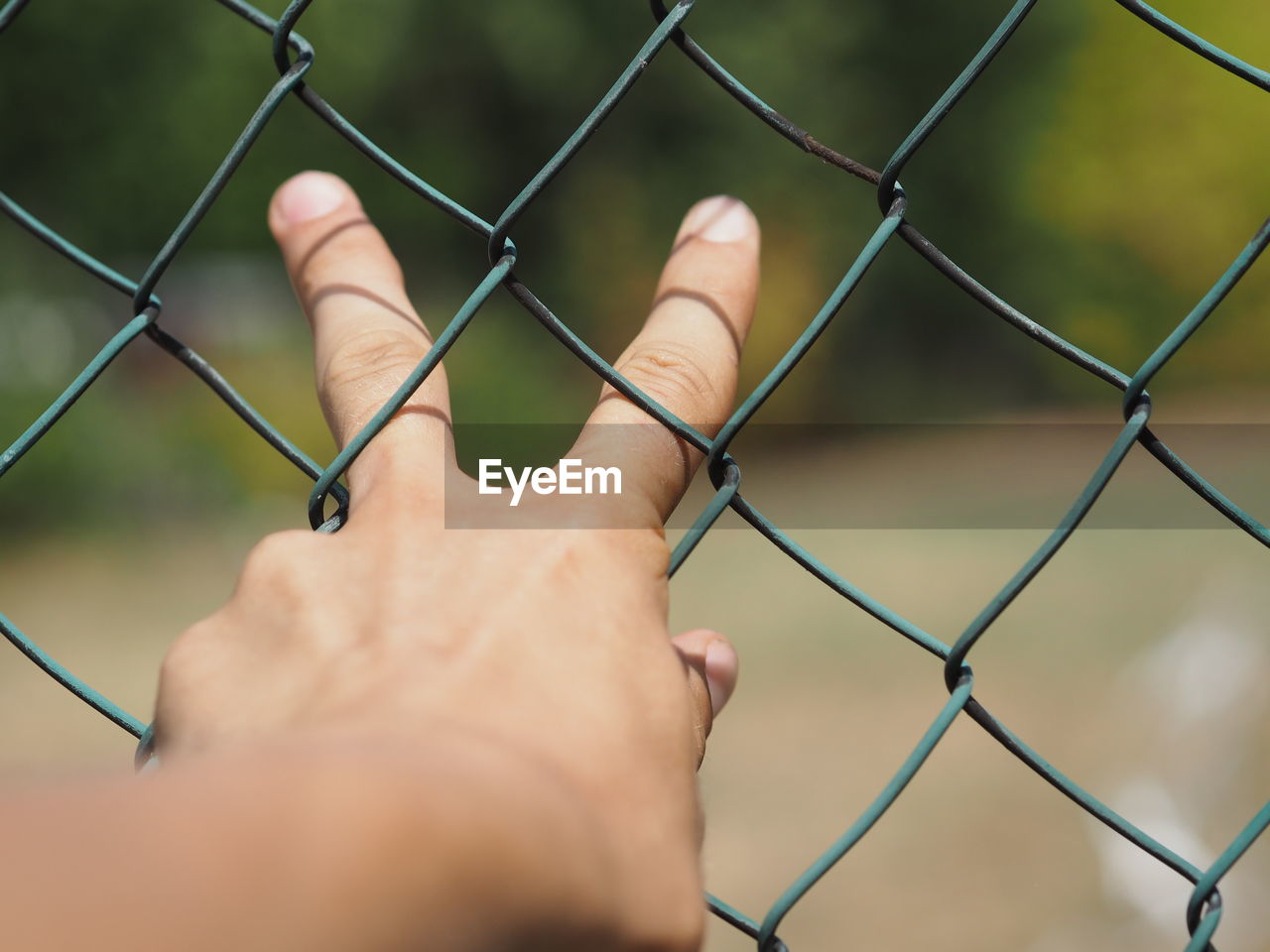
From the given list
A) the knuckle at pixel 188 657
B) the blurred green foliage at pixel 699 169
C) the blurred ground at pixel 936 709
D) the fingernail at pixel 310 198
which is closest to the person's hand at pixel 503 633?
the knuckle at pixel 188 657

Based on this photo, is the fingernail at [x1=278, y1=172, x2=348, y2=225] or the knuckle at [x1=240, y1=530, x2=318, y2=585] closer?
the knuckle at [x1=240, y1=530, x2=318, y2=585]

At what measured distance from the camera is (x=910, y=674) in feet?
15.3

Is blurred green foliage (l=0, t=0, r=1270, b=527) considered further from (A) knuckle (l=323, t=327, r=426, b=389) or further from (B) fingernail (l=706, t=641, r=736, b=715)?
(B) fingernail (l=706, t=641, r=736, b=715)

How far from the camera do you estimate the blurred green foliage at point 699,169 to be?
7820 millimetres

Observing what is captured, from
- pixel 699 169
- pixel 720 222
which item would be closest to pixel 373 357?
pixel 720 222

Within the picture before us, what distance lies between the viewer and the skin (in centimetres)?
39

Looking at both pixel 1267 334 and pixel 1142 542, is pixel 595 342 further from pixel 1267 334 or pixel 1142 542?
pixel 1267 334

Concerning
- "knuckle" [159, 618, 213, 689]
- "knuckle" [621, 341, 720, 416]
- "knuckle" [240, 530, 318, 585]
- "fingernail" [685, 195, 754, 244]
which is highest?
"fingernail" [685, 195, 754, 244]

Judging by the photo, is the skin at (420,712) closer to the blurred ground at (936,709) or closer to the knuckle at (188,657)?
the knuckle at (188,657)

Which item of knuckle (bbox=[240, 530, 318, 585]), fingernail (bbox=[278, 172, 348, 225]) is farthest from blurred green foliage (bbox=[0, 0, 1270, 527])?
knuckle (bbox=[240, 530, 318, 585])

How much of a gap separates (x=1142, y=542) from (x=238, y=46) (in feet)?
22.0

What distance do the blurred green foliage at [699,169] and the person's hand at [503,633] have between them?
6707 millimetres

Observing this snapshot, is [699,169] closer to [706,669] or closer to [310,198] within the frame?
[310,198]

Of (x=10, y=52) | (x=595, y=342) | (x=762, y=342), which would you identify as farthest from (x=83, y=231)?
(x=762, y=342)
